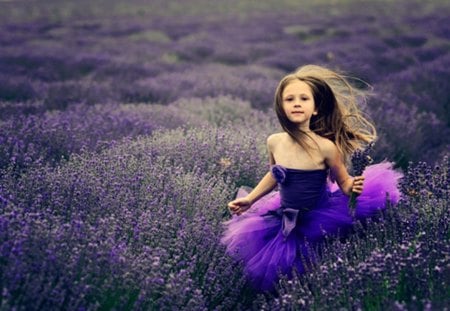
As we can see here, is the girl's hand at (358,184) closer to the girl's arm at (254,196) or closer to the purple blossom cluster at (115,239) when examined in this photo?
the girl's arm at (254,196)

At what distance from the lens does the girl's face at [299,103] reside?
2.64 m

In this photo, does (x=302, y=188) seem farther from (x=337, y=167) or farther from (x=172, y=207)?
(x=172, y=207)

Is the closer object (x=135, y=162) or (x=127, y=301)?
(x=127, y=301)

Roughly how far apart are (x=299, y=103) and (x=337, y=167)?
1.19 feet

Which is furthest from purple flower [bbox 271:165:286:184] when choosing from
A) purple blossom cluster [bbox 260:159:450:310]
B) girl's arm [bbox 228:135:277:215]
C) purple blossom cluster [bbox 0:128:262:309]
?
purple blossom cluster [bbox 260:159:450:310]

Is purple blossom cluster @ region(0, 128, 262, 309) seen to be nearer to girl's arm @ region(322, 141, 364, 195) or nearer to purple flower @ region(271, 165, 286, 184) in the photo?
purple flower @ region(271, 165, 286, 184)

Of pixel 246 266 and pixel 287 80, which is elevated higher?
pixel 287 80

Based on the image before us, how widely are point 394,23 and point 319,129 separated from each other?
49.4 ft

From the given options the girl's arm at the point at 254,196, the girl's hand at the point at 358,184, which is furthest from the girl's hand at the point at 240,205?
the girl's hand at the point at 358,184

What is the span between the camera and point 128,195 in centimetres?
265

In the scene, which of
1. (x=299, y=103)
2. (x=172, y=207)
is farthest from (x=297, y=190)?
(x=172, y=207)

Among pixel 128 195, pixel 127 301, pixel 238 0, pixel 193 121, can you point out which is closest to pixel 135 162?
pixel 128 195

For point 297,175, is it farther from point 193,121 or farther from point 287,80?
point 193,121

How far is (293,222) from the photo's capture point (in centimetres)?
264
